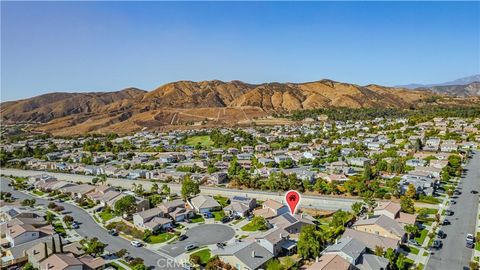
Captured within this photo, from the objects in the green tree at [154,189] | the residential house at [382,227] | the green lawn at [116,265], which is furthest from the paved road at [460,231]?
the green tree at [154,189]

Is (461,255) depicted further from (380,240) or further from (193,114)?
(193,114)

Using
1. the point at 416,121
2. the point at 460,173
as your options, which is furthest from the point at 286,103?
the point at 460,173

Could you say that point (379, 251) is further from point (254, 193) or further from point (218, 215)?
point (254, 193)

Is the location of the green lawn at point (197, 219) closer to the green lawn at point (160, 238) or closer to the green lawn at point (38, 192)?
the green lawn at point (160, 238)

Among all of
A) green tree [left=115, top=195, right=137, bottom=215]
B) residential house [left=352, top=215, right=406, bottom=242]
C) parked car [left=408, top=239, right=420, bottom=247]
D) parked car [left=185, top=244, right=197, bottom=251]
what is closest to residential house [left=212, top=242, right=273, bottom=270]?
parked car [left=185, top=244, right=197, bottom=251]

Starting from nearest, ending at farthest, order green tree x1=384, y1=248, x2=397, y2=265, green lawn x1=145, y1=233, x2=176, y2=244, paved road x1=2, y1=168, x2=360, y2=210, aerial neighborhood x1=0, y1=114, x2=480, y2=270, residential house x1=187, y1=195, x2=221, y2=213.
Result: green tree x1=384, y1=248, x2=397, y2=265
aerial neighborhood x1=0, y1=114, x2=480, y2=270
green lawn x1=145, y1=233, x2=176, y2=244
residential house x1=187, y1=195, x2=221, y2=213
paved road x1=2, y1=168, x2=360, y2=210

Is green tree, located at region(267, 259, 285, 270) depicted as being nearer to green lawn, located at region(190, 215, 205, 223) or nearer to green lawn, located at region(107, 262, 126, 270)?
green lawn, located at region(107, 262, 126, 270)
